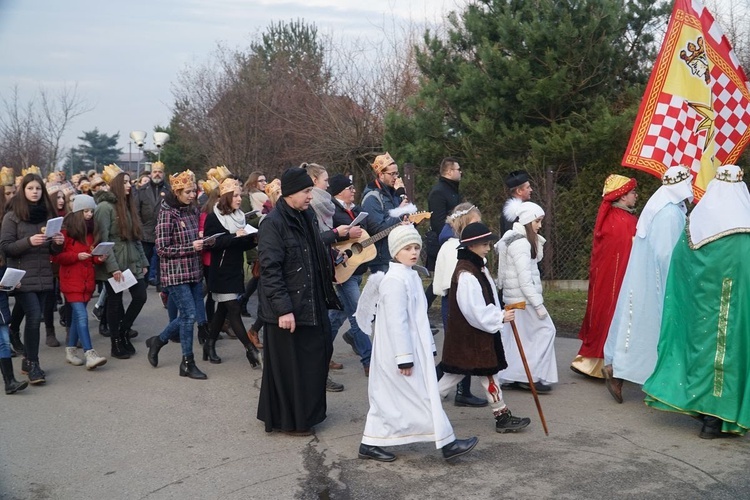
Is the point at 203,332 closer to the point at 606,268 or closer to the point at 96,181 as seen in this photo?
the point at 606,268

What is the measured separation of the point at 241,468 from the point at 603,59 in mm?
10865

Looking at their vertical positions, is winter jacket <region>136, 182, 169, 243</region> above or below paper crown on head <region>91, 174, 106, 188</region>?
below

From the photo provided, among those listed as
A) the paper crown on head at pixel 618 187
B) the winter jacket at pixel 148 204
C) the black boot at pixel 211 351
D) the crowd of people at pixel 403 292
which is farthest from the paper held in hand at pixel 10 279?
the winter jacket at pixel 148 204

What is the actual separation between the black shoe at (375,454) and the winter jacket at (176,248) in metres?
3.11

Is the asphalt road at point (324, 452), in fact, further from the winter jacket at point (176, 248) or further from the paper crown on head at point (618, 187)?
the paper crown on head at point (618, 187)

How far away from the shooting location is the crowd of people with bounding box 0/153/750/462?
18.4 feet

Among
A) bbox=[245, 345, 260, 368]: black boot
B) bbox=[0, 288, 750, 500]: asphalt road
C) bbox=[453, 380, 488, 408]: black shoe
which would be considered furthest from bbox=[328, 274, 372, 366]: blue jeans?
bbox=[453, 380, 488, 408]: black shoe

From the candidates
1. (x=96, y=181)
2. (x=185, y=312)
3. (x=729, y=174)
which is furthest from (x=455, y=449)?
(x=96, y=181)

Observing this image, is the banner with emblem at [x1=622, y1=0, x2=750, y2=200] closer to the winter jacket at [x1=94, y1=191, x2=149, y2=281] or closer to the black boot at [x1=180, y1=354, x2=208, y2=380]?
the black boot at [x1=180, y1=354, x2=208, y2=380]

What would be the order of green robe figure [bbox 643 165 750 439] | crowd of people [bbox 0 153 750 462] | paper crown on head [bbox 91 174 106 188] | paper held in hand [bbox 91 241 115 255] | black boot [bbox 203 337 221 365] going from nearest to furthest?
crowd of people [bbox 0 153 750 462]
green robe figure [bbox 643 165 750 439]
paper held in hand [bbox 91 241 115 255]
black boot [bbox 203 337 221 365]
paper crown on head [bbox 91 174 106 188]

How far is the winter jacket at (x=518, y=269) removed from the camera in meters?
6.87

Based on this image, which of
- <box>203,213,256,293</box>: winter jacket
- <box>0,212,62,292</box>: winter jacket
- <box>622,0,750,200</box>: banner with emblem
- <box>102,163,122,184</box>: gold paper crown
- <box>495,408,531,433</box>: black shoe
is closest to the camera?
<box>495,408,531,433</box>: black shoe

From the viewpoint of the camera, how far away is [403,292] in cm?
545

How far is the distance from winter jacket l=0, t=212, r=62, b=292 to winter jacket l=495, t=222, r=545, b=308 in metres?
4.11
